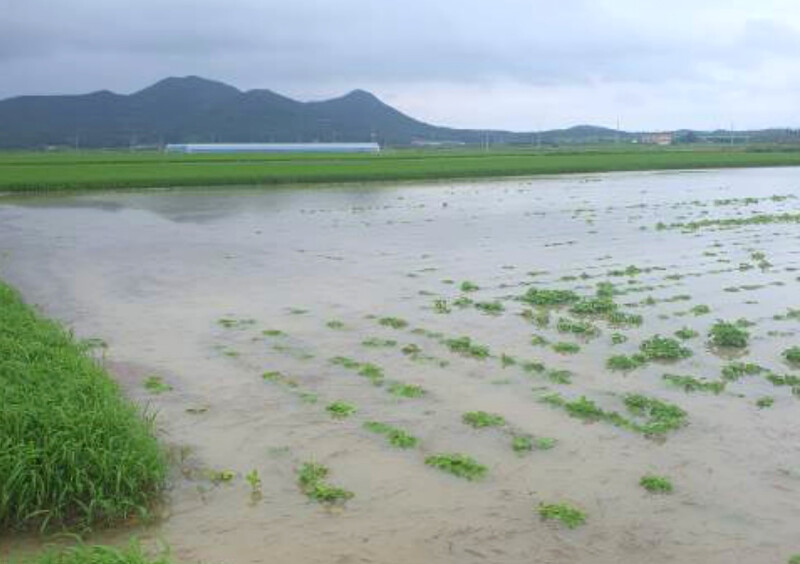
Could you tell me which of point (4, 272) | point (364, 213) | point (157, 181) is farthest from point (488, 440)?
point (157, 181)

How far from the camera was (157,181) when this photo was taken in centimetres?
3409

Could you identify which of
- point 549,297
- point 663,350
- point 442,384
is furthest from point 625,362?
point 549,297

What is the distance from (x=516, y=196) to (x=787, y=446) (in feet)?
79.9

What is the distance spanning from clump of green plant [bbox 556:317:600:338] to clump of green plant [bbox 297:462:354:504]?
4293mm

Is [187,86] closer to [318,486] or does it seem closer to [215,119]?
[215,119]

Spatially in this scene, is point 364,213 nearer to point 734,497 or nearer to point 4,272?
point 4,272

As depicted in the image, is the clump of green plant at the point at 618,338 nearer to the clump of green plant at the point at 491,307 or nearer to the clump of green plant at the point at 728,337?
the clump of green plant at the point at 728,337

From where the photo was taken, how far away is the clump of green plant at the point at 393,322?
9.29m

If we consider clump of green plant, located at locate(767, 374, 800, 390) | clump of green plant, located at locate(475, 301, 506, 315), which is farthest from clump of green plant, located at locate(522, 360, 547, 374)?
clump of green plant, located at locate(475, 301, 506, 315)

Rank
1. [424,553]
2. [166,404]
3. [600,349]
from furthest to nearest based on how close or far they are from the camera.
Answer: [600,349] < [166,404] < [424,553]

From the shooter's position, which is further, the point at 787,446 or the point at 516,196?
the point at 516,196

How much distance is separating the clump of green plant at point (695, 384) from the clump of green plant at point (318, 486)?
329 centimetres

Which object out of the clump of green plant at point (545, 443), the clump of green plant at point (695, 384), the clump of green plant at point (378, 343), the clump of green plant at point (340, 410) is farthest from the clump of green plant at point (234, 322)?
the clump of green plant at point (695, 384)

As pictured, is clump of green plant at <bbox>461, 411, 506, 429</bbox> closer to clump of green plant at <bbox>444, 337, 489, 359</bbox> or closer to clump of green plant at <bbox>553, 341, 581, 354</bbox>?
clump of green plant at <bbox>444, 337, 489, 359</bbox>
